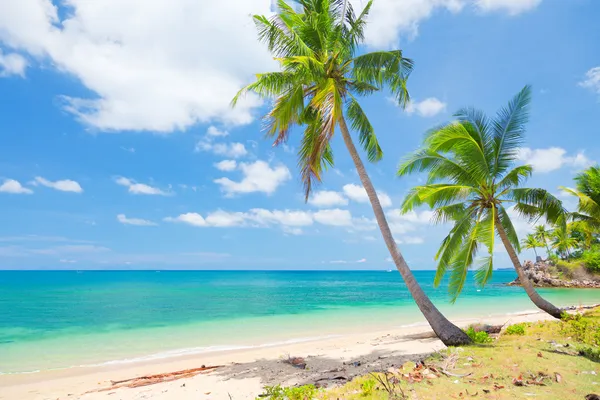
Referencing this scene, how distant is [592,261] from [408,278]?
49912mm

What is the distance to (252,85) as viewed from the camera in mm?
9211

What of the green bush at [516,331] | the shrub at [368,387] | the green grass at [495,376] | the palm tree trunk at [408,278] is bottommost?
the green bush at [516,331]

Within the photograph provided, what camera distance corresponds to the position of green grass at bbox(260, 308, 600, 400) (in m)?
4.65

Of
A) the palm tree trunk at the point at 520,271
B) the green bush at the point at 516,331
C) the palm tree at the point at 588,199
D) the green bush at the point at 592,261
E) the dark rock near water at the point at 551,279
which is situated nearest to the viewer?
the green bush at the point at 516,331

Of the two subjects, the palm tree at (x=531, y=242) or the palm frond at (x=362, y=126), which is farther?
the palm tree at (x=531, y=242)

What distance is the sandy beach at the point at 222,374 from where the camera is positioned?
22.4 ft

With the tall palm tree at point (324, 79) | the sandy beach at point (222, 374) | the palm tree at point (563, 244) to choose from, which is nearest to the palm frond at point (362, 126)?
the tall palm tree at point (324, 79)

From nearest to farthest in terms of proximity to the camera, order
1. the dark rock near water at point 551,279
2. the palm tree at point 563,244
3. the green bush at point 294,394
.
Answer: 1. the green bush at point 294,394
2. the palm tree at point 563,244
3. the dark rock near water at point 551,279

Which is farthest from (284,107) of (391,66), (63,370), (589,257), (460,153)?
(589,257)

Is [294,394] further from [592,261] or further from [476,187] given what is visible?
[592,261]

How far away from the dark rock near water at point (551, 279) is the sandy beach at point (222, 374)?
4190 cm

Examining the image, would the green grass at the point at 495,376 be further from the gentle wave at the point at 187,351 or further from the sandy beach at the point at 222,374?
the gentle wave at the point at 187,351

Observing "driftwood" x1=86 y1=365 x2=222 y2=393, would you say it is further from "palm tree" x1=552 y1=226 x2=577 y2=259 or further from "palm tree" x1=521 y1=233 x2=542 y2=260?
"palm tree" x1=521 y1=233 x2=542 y2=260

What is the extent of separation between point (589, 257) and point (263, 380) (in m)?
53.3
